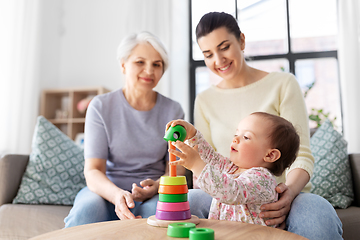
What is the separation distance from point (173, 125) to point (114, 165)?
28.6 inches

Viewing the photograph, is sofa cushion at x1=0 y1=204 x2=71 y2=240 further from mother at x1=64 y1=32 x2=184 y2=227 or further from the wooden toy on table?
the wooden toy on table

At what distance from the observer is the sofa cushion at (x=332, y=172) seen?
180cm

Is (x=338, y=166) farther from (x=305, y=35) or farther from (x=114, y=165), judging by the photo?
(x=305, y=35)

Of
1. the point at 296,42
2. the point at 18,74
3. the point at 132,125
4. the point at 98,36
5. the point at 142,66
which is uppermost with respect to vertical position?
the point at 98,36

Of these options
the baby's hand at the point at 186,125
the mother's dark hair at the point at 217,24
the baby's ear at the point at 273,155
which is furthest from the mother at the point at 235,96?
the baby's hand at the point at 186,125

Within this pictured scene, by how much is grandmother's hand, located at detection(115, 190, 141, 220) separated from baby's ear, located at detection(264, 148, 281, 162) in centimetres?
50

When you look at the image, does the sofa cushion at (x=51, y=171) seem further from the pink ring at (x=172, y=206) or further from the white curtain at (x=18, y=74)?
the white curtain at (x=18, y=74)

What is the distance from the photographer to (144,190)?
127 centimetres

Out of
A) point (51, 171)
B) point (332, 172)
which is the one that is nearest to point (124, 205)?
point (51, 171)

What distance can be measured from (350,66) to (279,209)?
9.73 ft

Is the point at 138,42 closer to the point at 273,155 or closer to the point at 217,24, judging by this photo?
the point at 217,24

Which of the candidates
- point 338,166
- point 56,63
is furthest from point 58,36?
point 338,166

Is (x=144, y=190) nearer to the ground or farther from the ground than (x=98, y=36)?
nearer to the ground

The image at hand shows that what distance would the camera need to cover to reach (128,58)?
1.61 m
